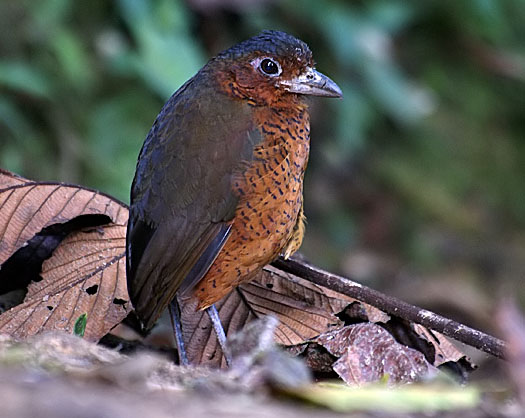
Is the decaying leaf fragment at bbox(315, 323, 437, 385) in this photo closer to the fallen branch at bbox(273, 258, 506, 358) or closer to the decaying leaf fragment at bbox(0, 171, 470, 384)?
the decaying leaf fragment at bbox(0, 171, 470, 384)

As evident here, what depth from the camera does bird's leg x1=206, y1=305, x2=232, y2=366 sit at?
314 cm

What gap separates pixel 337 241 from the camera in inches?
279

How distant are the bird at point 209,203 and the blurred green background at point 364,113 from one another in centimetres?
230

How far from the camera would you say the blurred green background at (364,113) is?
5.67 metres

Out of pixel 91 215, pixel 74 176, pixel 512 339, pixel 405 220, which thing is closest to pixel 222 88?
pixel 91 215

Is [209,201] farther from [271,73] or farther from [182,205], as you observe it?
[271,73]

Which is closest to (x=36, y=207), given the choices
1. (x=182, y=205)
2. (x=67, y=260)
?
(x=67, y=260)

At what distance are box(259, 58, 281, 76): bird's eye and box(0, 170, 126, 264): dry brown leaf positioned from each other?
77 cm

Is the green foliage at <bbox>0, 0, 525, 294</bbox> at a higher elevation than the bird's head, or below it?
higher

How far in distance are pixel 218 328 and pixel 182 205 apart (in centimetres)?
46

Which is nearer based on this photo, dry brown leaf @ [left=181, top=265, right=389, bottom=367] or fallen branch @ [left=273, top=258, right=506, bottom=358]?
fallen branch @ [left=273, top=258, right=506, bottom=358]

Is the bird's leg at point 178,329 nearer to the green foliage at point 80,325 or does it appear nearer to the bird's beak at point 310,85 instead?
the green foliage at point 80,325

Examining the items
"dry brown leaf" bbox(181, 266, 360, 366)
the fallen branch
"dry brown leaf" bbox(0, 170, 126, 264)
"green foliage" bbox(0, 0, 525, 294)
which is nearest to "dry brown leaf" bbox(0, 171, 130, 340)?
"dry brown leaf" bbox(0, 170, 126, 264)

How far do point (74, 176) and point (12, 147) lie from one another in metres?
→ 0.41
